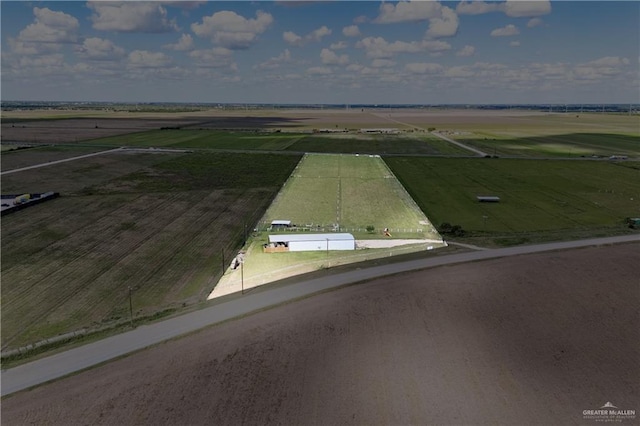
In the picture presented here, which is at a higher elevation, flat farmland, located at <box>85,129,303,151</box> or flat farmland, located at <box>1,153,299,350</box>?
flat farmland, located at <box>85,129,303,151</box>

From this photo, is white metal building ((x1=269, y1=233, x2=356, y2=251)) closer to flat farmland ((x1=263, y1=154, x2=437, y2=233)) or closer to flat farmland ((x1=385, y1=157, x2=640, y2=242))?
flat farmland ((x1=263, y1=154, x2=437, y2=233))

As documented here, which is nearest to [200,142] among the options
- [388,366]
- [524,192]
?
[524,192]

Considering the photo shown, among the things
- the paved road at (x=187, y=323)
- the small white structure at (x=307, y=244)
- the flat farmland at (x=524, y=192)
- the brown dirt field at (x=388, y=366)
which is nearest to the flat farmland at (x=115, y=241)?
the paved road at (x=187, y=323)

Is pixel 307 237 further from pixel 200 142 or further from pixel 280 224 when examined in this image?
pixel 200 142

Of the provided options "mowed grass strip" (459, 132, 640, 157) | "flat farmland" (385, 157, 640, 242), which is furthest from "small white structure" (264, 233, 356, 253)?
"mowed grass strip" (459, 132, 640, 157)

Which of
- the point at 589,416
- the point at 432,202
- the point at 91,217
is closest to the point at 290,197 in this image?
the point at 432,202

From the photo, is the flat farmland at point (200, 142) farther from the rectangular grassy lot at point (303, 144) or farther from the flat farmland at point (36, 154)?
the flat farmland at point (36, 154)
